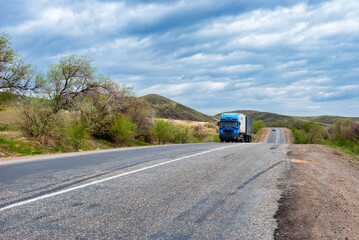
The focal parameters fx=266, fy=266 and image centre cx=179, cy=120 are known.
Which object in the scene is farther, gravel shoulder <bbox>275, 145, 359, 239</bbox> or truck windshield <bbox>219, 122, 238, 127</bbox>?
truck windshield <bbox>219, 122, 238, 127</bbox>

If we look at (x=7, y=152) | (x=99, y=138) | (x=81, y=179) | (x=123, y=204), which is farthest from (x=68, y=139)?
(x=123, y=204)

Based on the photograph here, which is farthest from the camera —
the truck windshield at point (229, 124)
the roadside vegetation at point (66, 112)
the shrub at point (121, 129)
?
the truck windshield at point (229, 124)

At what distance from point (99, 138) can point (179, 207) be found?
2963cm

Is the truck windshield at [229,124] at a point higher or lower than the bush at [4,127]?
higher

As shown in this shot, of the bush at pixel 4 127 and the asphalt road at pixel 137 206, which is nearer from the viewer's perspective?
the asphalt road at pixel 137 206

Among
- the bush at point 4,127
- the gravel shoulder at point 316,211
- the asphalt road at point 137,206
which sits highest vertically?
the bush at point 4,127

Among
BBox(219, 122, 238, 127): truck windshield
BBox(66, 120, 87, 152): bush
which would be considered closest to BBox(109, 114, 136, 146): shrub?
BBox(66, 120, 87, 152): bush

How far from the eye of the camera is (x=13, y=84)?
20766 millimetres

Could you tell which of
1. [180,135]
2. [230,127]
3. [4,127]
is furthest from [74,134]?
[180,135]

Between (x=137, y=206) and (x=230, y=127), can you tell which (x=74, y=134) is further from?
(x=137, y=206)

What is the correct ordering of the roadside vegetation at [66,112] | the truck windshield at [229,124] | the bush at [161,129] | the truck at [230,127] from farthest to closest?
the bush at [161,129]
the truck windshield at [229,124]
the truck at [230,127]
the roadside vegetation at [66,112]

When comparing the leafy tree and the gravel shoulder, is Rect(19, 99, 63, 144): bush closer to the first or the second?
the leafy tree

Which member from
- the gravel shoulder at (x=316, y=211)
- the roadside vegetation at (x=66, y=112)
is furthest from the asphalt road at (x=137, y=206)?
the roadside vegetation at (x=66, y=112)

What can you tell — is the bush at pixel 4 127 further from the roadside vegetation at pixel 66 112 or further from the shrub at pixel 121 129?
the shrub at pixel 121 129
